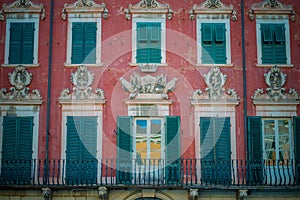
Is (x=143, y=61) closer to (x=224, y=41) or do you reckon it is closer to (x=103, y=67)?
(x=103, y=67)

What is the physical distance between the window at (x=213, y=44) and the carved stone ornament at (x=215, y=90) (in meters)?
0.40

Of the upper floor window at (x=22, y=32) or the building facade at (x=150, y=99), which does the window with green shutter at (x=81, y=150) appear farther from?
the upper floor window at (x=22, y=32)

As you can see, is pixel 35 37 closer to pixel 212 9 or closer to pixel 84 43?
pixel 84 43

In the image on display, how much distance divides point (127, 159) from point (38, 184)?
9.47ft

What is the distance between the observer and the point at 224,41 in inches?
790

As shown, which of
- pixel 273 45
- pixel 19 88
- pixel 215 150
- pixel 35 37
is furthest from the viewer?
pixel 35 37

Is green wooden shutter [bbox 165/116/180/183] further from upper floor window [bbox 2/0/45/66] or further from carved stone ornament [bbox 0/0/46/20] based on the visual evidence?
carved stone ornament [bbox 0/0/46/20]

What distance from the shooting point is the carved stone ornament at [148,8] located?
2009 centimetres

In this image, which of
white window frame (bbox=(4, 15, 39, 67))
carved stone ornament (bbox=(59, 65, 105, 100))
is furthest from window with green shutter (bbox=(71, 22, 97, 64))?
white window frame (bbox=(4, 15, 39, 67))

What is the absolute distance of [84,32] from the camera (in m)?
20.1

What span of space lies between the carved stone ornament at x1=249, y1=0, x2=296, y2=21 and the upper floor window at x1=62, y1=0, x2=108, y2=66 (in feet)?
16.5

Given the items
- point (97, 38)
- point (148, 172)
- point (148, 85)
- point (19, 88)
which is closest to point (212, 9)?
point (148, 85)

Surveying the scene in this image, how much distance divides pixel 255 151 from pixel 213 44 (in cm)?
384

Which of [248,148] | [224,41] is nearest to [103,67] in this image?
[224,41]
